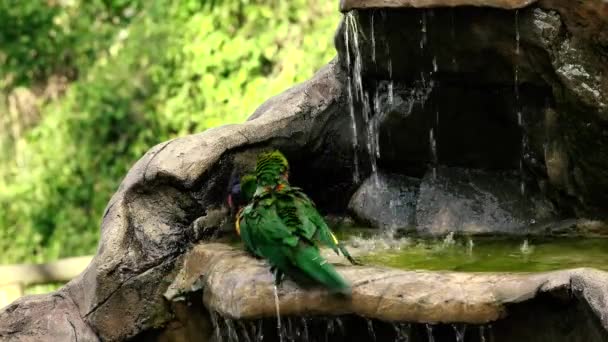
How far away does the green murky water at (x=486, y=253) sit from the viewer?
4.17 meters

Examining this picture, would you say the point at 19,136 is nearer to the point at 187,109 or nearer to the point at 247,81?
the point at 187,109

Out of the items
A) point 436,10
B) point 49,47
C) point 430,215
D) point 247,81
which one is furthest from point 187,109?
point 436,10

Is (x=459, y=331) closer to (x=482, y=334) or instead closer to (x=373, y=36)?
(x=482, y=334)

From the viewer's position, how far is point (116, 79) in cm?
995

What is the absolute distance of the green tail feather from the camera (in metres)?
3.68

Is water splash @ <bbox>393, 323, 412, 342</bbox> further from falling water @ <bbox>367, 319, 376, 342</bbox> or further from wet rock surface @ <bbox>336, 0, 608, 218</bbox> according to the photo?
wet rock surface @ <bbox>336, 0, 608, 218</bbox>

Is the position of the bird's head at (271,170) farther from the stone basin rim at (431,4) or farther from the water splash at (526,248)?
the water splash at (526,248)

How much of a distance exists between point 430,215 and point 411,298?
1.56m

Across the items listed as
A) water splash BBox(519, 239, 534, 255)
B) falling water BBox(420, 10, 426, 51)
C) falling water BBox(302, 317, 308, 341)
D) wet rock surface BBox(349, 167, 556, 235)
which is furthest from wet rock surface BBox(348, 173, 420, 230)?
falling water BBox(302, 317, 308, 341)

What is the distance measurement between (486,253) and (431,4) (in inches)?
42.0

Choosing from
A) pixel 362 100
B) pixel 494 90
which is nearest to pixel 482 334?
pixel 494 90

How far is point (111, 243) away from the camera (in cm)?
454

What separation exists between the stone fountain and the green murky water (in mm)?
209

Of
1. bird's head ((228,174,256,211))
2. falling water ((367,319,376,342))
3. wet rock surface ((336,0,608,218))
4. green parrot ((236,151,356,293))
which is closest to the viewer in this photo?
green parrot ((236,151,356,293))
